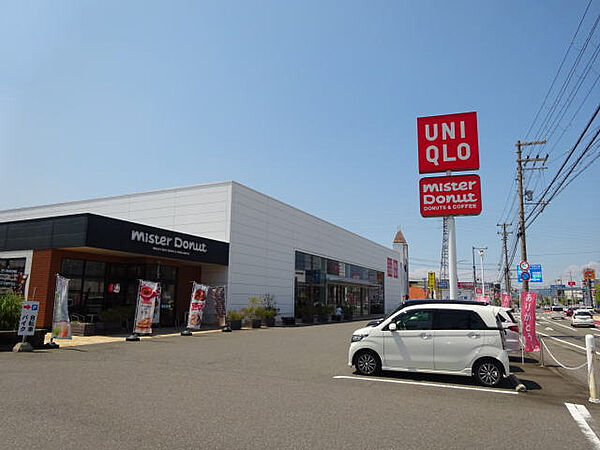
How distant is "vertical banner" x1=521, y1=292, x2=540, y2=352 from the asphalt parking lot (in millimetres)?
2080

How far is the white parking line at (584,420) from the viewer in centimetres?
573

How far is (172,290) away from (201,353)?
1206 cm

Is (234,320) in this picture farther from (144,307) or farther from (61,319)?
(61,319)

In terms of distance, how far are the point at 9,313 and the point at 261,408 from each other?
1212 cm

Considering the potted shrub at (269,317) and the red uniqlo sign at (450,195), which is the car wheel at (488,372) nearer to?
the red uniqlo sign at (450,195)

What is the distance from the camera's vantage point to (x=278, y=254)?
111ft

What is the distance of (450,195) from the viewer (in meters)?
15.7

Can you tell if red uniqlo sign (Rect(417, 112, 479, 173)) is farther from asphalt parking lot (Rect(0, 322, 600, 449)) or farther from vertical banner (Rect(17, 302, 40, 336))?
vertical banner (Rect(17, 302, 40, 336))

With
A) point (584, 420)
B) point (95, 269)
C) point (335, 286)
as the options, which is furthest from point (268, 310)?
point (584, 420)

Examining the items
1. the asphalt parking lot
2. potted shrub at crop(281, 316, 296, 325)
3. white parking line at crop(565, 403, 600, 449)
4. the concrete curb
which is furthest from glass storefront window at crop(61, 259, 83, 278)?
white parking line at crop(565, 403, 600, 449)

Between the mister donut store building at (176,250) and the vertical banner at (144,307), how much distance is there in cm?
247

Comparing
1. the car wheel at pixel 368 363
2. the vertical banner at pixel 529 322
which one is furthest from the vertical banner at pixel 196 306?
the vertical banner at pixel 529 322

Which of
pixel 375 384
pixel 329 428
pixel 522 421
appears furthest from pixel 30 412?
pixel 522 421

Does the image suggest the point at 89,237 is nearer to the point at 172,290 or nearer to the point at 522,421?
the point at 172,290
